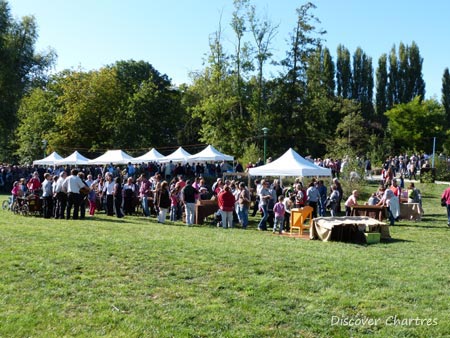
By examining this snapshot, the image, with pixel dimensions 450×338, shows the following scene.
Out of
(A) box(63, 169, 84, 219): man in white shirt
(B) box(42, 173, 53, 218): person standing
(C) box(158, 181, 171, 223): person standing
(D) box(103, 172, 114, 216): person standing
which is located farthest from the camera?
(D) box(103, 172, 114, 216): person standing

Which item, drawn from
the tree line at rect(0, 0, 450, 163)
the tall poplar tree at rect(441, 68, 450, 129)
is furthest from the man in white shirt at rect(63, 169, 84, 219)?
the tall poplar tree at rect(441, 68, 450, 129)

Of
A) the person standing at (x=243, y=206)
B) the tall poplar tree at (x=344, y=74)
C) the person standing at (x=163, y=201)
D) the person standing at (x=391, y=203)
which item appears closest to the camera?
the person standing at (x=243, y=206)

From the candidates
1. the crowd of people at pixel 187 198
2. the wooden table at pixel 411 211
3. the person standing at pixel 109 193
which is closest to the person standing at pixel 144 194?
the crowd of people at pixel 187 198

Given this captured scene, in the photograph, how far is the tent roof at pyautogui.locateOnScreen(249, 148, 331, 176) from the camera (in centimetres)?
1778

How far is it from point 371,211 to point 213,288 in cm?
1010

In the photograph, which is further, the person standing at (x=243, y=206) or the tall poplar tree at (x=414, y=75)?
the tall poplar tree at (x=414, y=75)

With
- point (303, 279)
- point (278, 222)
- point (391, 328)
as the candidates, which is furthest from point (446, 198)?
point (391, 328)

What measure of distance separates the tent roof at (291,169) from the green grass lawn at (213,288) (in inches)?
255

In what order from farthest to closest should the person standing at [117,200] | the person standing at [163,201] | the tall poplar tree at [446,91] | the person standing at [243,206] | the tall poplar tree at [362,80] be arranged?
the tall poplar tree at [362,80] < the tall poplar tree at [446,91] < the person standing at [117,200] < the person standing at [163,201] < the person standing at [243,206]

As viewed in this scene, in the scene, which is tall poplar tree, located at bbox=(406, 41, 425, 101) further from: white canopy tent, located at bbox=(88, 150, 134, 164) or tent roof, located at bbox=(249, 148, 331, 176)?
tent roof, located at bbox=(249, 148, 331, 176)

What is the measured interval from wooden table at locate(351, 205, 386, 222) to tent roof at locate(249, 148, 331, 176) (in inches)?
90.7

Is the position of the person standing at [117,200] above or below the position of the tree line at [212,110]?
below

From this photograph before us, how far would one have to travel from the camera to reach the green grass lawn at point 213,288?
5.96m

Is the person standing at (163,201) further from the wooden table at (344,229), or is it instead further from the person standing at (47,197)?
the wooden table at (344,229)
